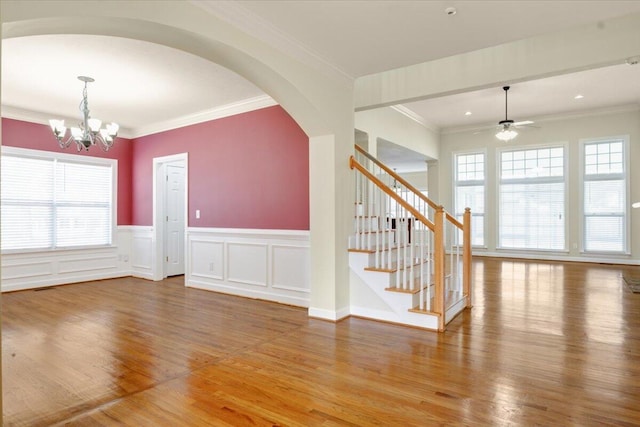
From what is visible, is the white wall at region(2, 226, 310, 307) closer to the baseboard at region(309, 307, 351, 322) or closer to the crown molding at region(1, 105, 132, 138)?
the baseboard at region(309, 307, 351, 322)

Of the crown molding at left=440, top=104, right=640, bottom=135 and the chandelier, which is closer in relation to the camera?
the chandelier

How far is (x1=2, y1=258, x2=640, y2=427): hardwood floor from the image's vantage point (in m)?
2.20

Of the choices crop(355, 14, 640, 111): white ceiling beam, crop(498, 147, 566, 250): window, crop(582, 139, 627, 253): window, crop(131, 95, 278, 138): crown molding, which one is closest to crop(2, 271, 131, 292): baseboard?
crop(131, 95, 278, 138): crown molding

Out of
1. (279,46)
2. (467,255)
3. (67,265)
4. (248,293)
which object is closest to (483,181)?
(467,255)

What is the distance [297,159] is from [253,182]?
850 millimetres

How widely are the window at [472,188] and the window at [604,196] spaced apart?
6.86 ft

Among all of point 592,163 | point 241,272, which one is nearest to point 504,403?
point 241,272

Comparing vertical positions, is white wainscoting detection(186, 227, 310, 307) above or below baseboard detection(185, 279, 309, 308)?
above

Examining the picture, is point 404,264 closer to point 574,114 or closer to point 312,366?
point 312,366

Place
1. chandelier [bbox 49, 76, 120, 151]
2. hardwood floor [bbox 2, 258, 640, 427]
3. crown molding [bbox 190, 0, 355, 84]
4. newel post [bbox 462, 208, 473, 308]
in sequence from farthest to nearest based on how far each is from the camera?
chandelier [bbox 49, 76, 120, 151], newel post [bbox 462, 208, 473, 308], crown molding [bbox 190, 0, 355, 84], hardwood floor [bbox 2, 258, 640, 427]

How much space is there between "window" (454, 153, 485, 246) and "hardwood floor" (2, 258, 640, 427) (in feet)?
14.8

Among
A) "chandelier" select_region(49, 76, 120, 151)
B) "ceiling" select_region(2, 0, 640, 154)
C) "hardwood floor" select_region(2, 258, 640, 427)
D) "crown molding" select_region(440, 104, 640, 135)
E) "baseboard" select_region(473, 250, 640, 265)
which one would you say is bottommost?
"hardwood floor" select_region(2, 258, 640, 427)

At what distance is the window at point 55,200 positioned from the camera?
5.66m

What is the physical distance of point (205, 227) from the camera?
592cm
